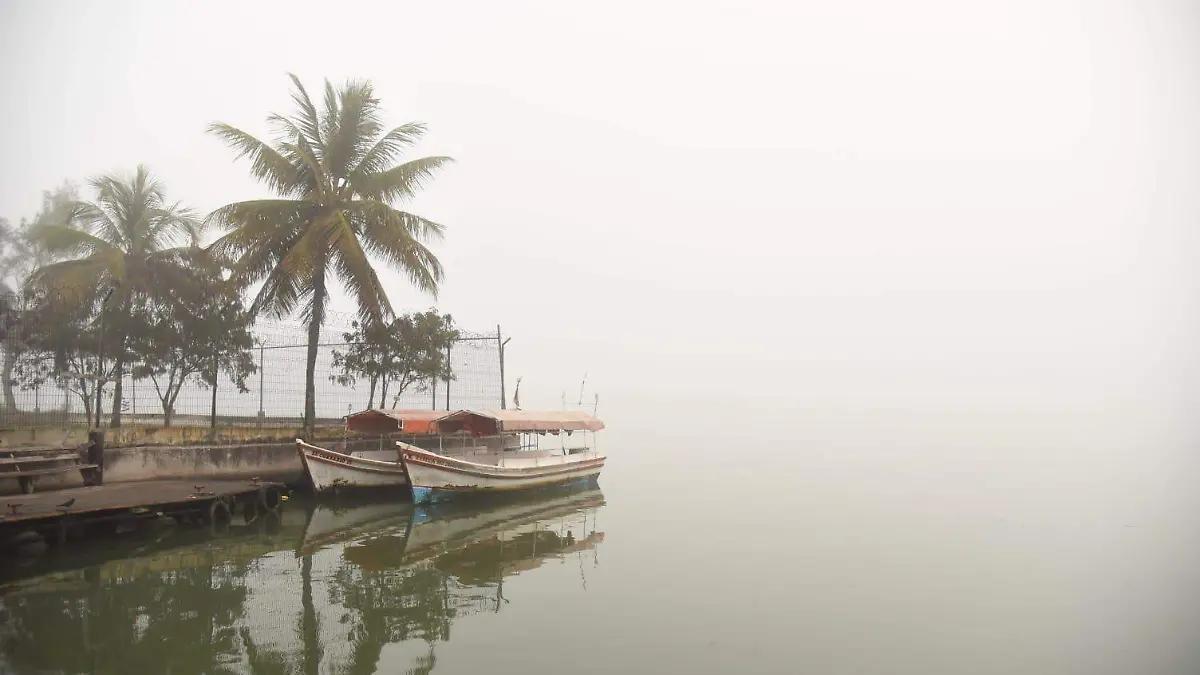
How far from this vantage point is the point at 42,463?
14.6 m

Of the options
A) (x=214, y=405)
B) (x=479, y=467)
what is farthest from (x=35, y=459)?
(x=479, y=467)

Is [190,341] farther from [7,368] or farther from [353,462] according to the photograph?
[353,462]

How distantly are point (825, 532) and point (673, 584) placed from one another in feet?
20.9

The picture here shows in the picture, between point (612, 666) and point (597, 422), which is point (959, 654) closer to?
point (612, 666)

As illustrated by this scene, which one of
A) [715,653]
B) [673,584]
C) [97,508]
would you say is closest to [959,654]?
[715,653]

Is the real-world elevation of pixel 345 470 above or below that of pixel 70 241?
below

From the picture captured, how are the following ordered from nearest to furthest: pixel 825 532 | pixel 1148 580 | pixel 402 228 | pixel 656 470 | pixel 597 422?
pixel 1148 580 → pixel 825 532 → pixel 402 228 → pixel 597 422 → pixel 656 470

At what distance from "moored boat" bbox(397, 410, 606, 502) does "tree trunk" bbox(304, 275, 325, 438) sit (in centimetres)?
331

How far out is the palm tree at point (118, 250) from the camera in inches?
792

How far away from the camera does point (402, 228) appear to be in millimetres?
21875

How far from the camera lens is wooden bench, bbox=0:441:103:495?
13859 mm

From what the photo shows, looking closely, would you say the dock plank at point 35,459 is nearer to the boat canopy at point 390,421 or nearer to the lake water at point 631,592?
the lake water at point 631,592

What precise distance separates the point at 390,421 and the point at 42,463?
7.44 metres

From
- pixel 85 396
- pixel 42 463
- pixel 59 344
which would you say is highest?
pixel 59 344
